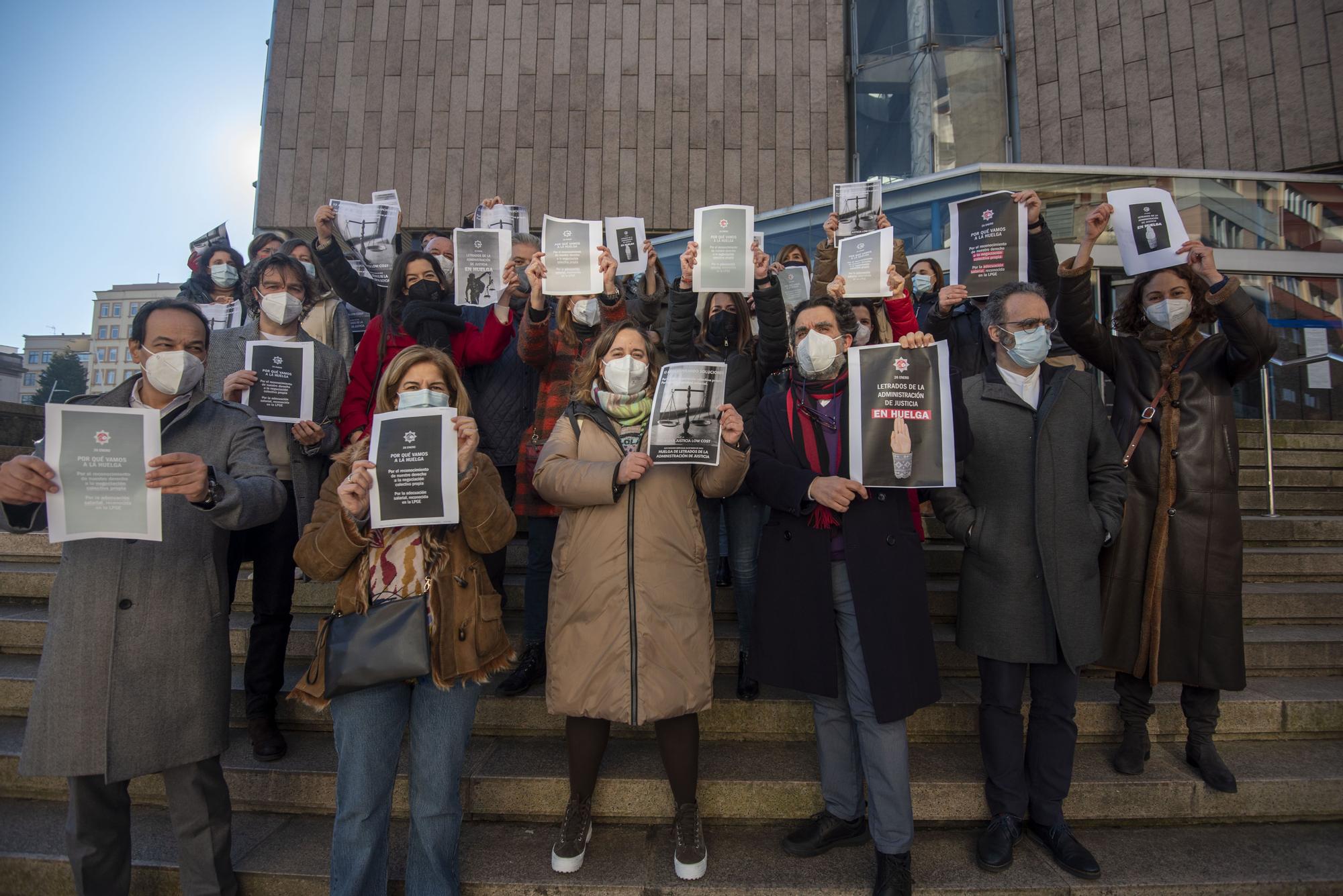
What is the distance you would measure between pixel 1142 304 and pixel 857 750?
2.56 meters

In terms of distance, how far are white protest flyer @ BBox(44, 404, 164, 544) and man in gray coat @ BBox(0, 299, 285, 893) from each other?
0.07 metres

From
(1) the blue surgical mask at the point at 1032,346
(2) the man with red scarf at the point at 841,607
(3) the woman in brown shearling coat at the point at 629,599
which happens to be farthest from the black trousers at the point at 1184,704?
(3) the woman in brown shearling coat at the point at 629,599

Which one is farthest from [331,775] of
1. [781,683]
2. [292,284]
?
[292,284]

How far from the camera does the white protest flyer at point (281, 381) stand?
3.28 m

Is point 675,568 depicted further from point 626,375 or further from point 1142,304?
point 1142,304

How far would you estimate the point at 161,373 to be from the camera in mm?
2406

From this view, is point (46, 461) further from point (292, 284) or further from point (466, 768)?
point (466, 768)

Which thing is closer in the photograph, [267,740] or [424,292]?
[267,740]

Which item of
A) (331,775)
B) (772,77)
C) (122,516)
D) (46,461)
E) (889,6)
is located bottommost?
(331,775)

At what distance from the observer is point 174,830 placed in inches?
97.1

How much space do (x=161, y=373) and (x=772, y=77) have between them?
13.4m

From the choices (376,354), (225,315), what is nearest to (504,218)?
(376,354)

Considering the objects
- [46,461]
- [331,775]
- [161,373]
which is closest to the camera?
[46,461]

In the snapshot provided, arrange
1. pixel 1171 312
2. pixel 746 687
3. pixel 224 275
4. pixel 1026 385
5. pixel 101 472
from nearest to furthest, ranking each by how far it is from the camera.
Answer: pixel 101 472 < pixel 1026 385 < pixel 1171 312 < pixel 746 687 < pixel 224 275
